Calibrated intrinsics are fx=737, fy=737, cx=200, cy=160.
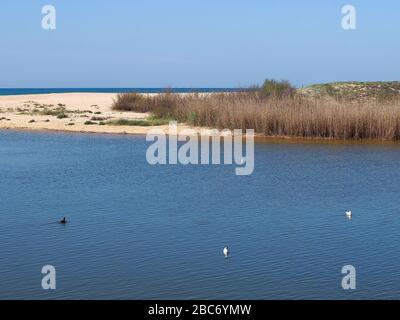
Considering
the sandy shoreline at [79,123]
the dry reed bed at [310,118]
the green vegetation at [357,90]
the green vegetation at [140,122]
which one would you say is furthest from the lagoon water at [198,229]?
the green vegetation at [357,90]

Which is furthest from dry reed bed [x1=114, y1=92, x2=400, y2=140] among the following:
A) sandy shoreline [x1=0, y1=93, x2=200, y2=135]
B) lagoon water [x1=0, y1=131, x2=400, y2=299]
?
lagoon water [x1=0, y1=131, x2=400, y2=299]

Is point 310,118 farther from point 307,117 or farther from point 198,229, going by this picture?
point 198,229

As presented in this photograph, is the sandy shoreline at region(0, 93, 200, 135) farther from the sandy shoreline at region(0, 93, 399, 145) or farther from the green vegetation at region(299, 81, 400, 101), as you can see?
the green vegetation at region(299, 81, 400, 101)

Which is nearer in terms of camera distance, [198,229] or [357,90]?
[198,229]

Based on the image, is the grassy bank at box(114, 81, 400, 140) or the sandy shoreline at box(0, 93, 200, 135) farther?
the sandy shoreline at box(0, 93, 200, 135)

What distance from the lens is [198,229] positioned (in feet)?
47.4

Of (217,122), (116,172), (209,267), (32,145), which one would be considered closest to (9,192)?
(116,172)

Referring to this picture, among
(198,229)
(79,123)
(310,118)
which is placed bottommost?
(198,229)

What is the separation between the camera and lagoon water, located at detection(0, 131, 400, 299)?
11.0 meters

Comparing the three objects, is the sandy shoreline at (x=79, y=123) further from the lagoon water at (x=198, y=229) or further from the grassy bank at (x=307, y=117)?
the lagoon water at (x=198, y=229)

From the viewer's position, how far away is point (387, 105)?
32.1m

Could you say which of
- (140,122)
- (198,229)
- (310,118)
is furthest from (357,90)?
(198,229)

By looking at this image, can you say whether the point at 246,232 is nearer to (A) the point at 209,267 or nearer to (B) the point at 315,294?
(A) the point at 209,267

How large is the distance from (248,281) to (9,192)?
9033 millimetres
